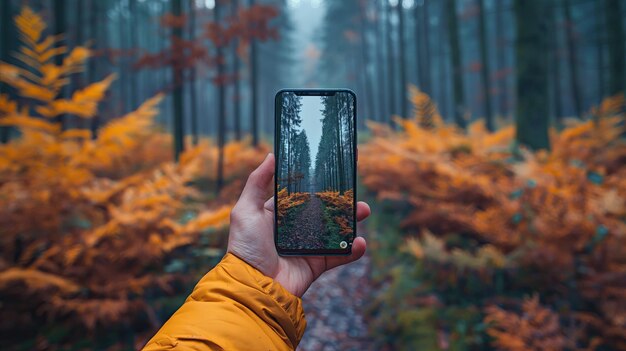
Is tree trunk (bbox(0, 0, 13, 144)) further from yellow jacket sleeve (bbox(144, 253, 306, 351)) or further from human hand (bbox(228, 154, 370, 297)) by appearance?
yellow jacket sleeve (bbox(144, 253, 306, 351))

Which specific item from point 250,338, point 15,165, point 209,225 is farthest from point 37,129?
point 250,338

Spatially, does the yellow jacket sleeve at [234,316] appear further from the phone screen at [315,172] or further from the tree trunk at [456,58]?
the tree trunk at [456,58]

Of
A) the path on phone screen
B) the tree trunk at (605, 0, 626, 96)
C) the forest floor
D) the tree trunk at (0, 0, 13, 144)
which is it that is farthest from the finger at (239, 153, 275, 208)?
the tree trunk at (605, 0, 626, 96)

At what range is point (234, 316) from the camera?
145 cm

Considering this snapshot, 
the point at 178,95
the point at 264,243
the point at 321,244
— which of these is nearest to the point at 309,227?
the point at 321,244

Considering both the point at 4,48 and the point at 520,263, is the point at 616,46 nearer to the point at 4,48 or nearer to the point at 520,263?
the point at 520,263

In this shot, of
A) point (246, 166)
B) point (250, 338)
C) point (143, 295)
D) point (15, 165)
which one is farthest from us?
point (246, 166)

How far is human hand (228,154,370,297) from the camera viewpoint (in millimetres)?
1849

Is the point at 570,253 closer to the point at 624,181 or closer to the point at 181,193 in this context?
the point at 624,181

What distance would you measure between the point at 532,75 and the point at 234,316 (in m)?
7.33

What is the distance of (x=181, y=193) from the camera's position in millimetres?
4457

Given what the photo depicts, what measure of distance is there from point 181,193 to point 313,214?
306cm

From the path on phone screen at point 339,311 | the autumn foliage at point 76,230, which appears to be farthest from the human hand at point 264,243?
the path on phone screen at point 339,311

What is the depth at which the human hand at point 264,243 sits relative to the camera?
1.85 metres
